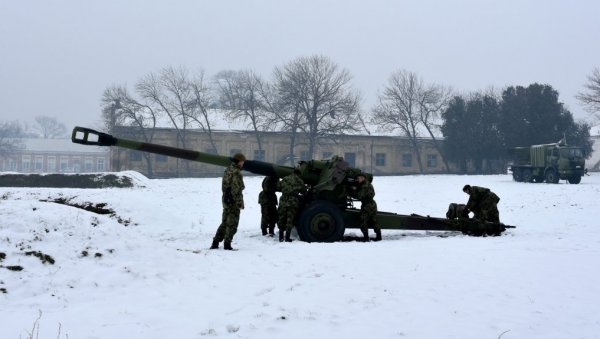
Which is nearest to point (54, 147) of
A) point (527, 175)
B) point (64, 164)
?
point (64, 164)

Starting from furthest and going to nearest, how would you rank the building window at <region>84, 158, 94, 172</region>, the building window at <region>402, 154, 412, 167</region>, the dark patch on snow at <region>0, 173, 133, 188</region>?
the building window at <region>84, 158, 94, 172</region> → the building window at <region>402, 154, 412, 167</region> → the dark patch on snow at <region>0, 173, 133, 188</region>

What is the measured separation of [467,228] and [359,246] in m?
3.03

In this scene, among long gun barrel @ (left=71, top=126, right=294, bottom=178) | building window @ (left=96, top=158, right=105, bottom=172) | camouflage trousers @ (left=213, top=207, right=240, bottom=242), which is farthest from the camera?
building window @ (left=96, top=158, right=105, bottom=172)

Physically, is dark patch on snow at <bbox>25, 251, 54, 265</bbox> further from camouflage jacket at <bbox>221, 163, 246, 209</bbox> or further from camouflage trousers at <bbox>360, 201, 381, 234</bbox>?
camouflage trousers at <bbox>360, 201, 381, 234</bbox>

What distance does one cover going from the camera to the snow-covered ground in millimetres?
5102

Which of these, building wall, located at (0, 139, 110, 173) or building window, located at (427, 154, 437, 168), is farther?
building wall, located at (0, 139, 110, 173)

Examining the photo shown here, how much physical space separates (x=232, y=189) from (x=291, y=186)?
5.27 ft

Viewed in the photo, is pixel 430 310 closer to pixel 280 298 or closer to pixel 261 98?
pixel 280 298

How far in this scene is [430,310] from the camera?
18.4 feet

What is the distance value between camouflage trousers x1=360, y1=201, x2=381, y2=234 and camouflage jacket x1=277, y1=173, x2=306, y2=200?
122cm

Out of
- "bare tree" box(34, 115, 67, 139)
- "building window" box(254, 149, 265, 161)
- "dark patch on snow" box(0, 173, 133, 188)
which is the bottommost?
"dark patch on snow" box(0, 173, 133, 188)

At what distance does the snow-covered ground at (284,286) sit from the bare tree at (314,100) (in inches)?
1395

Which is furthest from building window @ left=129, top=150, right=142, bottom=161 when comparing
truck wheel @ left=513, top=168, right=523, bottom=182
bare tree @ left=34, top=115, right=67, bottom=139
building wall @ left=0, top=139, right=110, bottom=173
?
bare tree @ left=34, top=115, right=67, bottom=139

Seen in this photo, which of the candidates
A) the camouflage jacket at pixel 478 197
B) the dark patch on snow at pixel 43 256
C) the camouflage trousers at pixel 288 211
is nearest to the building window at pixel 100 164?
the camouflage trousers at pixel 288 211
